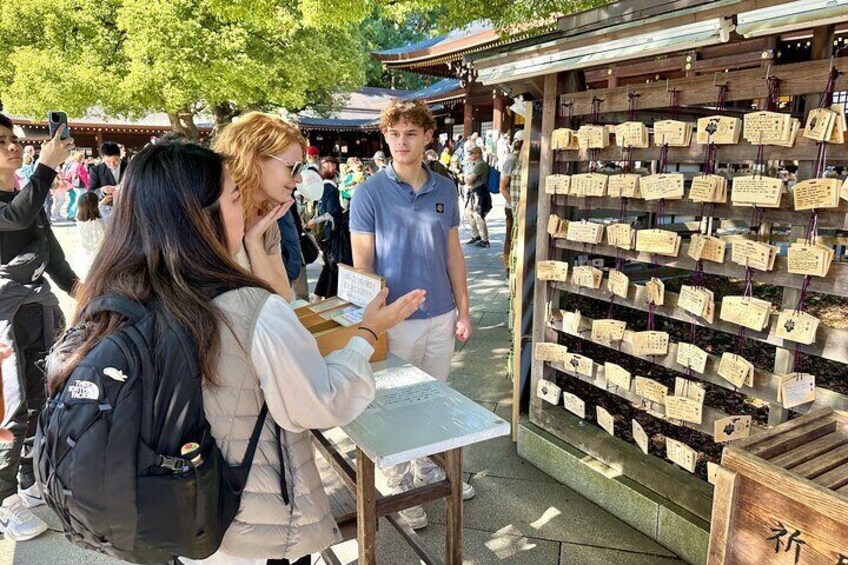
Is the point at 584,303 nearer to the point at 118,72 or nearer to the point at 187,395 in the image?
the point at 187,395

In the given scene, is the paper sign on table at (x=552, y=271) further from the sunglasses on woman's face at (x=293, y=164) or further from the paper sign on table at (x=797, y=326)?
the sunglasses on woman's face at (x=293, y=164)

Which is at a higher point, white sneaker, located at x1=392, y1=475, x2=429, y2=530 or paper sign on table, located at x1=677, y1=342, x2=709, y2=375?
paper sign on table, located at x1=677, y1=342, x2=709, y2=375

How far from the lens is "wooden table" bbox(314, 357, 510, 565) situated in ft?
5.55

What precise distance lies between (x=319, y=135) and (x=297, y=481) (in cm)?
2953

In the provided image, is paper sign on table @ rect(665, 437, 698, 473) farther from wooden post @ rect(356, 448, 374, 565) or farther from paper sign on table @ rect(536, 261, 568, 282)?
wooden post @ rect(356, 448, 374, 565)

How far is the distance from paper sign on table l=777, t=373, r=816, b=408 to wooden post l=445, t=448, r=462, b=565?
121 centimetres

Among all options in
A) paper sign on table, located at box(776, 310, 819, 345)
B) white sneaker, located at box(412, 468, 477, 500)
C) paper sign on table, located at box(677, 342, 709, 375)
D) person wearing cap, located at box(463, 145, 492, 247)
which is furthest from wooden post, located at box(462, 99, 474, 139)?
paper sign on table, located at box(776, 310, 819, 345)

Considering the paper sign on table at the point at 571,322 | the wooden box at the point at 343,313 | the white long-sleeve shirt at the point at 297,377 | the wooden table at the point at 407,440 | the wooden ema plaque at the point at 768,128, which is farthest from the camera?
the paper sign on table at the point at 571,322

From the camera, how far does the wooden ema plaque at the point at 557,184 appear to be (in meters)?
2.96

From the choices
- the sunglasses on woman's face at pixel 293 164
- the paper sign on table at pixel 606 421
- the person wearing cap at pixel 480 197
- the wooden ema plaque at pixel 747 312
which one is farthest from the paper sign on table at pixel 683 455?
the person wearing cap at pixel 480 197

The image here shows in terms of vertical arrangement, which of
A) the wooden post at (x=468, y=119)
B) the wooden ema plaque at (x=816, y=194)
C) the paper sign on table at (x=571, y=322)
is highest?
the wooden post at (x=468, y=119)

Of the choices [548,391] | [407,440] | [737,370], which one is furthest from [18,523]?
[737,370]

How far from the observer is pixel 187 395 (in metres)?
1.23

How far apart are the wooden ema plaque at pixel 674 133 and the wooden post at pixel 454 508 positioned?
1558mm
